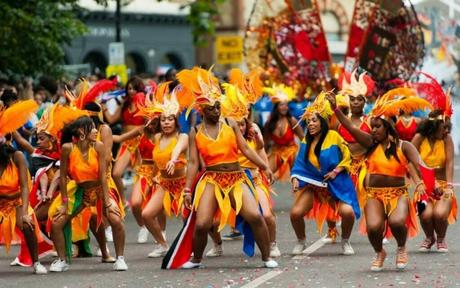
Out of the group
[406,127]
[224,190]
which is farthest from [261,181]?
[406,127]

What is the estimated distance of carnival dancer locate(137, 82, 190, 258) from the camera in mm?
15297

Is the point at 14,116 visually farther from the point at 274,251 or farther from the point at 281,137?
the point at 281,137

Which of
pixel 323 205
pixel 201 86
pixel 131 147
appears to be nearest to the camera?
pixel 201 86

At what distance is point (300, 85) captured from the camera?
86.7 feet

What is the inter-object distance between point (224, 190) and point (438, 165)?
8.16ft

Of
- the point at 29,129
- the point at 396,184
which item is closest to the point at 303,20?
the point at 29,129

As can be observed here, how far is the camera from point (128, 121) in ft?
61.6

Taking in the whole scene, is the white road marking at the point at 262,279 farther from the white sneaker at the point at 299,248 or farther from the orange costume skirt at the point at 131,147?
the orange costume skirt at the point at 131,147

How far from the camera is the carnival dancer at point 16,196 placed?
13461 millimetres

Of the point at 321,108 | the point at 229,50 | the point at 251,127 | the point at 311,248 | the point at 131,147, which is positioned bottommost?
the point at 311,248

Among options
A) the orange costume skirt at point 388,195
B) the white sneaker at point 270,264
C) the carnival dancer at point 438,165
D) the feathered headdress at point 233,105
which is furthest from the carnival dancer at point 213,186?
the carnival dancer at point 438,165

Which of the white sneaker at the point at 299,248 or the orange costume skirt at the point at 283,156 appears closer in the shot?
the white sneaker at the point at 299,248

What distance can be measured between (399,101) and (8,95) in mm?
4837

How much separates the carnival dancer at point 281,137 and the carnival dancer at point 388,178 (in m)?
5.57
